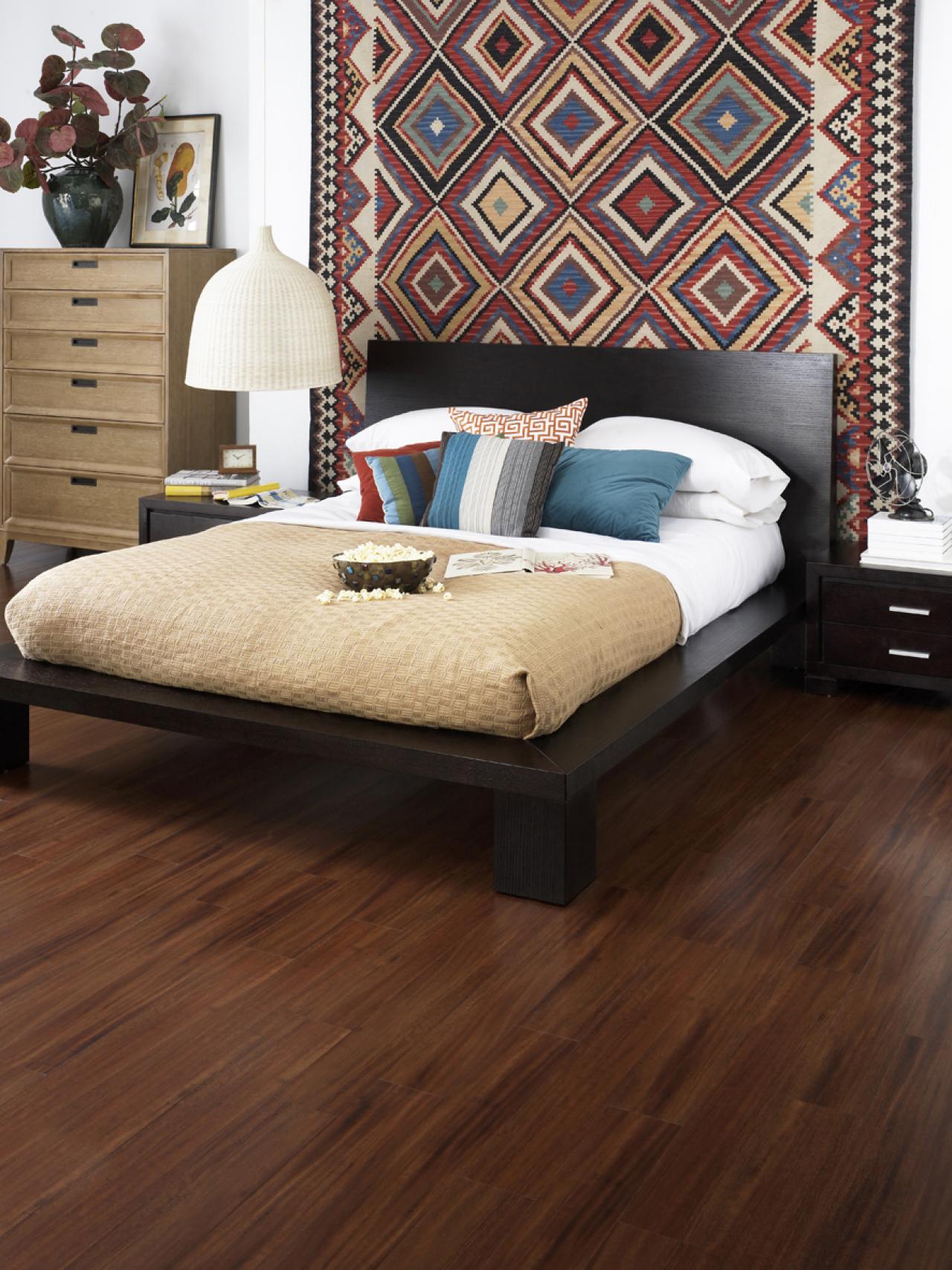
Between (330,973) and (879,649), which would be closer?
(330,973)

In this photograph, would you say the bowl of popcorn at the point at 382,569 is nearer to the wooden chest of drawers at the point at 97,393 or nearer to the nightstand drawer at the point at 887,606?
the nightstand drawer at the point at 887,606

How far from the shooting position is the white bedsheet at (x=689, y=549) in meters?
3.53

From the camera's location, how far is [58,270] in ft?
17.2

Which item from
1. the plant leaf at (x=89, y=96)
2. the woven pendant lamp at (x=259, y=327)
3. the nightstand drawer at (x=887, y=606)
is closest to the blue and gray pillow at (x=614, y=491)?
the nightstand drawer at (x=887, y=606)

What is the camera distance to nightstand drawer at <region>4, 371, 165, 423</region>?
512 centimetres

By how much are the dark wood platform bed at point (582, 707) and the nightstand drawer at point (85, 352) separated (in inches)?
33.7

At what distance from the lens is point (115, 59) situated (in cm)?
512

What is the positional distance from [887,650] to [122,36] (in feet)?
11.9

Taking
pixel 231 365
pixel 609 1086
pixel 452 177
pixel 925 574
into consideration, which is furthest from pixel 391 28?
pixel 609 1086

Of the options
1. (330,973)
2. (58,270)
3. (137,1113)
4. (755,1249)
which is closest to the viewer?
(755,1249)

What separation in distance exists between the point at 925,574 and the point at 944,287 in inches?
36.4

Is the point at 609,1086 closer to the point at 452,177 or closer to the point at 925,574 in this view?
the point at 925,574

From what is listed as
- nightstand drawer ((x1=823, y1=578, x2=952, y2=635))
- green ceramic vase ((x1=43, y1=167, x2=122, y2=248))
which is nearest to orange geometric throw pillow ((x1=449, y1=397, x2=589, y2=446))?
nightstand drawer ((x1=823, y1=578, x2=952, y2=635))

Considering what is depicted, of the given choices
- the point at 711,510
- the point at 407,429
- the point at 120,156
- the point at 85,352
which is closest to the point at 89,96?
the point at 120,156
